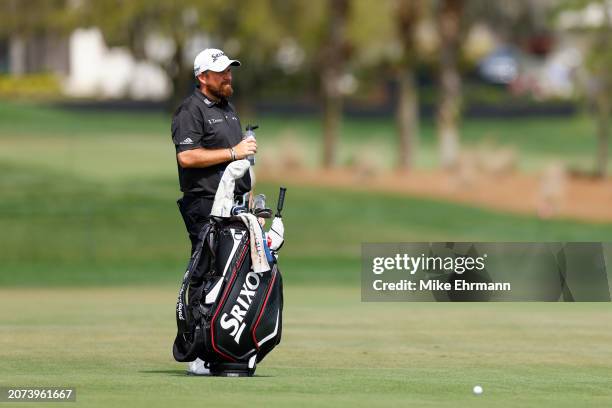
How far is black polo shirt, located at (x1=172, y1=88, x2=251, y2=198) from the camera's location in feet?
41.2

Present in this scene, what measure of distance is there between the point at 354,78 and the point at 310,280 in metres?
51.9

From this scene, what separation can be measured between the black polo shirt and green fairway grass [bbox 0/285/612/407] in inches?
57.3

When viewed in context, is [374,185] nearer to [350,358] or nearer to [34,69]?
[350,358]

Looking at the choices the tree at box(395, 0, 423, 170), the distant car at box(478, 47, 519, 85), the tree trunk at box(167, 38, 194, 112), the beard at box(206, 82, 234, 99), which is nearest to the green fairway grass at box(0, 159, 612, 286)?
the tree at box(395, 0, 423, 170)

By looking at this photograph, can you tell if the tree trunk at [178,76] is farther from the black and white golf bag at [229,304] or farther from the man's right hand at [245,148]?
the man's right hand at [245,148]

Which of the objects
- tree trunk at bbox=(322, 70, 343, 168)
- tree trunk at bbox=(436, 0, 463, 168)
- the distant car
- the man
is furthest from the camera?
the distant car

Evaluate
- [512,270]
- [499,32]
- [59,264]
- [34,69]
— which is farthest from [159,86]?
[512,270]

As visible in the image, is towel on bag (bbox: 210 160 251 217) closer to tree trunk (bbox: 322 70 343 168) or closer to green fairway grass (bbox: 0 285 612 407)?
green fairway grass (bbox: 0 285 612 407)

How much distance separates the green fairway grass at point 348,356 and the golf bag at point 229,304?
9.1 inches

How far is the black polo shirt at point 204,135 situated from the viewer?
12.5 meters

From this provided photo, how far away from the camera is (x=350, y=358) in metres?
14.2

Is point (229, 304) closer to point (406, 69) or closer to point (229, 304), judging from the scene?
point (229, 304)

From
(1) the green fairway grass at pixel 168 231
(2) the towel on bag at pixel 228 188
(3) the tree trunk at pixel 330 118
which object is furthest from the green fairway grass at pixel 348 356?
(3) the tree trunk at pixel 330 118

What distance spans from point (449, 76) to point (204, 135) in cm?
3239
